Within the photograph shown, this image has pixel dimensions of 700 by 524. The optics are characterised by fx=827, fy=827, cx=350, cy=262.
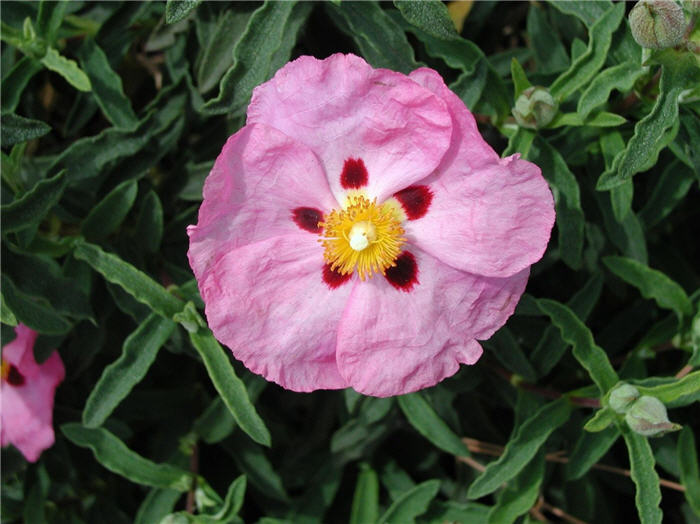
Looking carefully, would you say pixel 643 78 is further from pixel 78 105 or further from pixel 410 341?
pixel 78 105

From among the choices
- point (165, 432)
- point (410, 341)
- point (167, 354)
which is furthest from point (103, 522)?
point (410, 341)

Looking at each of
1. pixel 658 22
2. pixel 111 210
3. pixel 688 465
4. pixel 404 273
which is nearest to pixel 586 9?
pixel 658 22

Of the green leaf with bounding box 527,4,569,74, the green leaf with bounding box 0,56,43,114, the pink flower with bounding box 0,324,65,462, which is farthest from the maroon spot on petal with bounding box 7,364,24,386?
the green leaf with bounding box 527,4,569,74

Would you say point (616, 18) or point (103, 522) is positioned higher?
point (616, 18)

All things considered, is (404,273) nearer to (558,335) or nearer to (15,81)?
(558,335)

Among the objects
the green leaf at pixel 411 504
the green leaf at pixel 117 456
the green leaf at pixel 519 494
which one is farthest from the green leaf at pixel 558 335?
the green leaf at pixel 117 456
